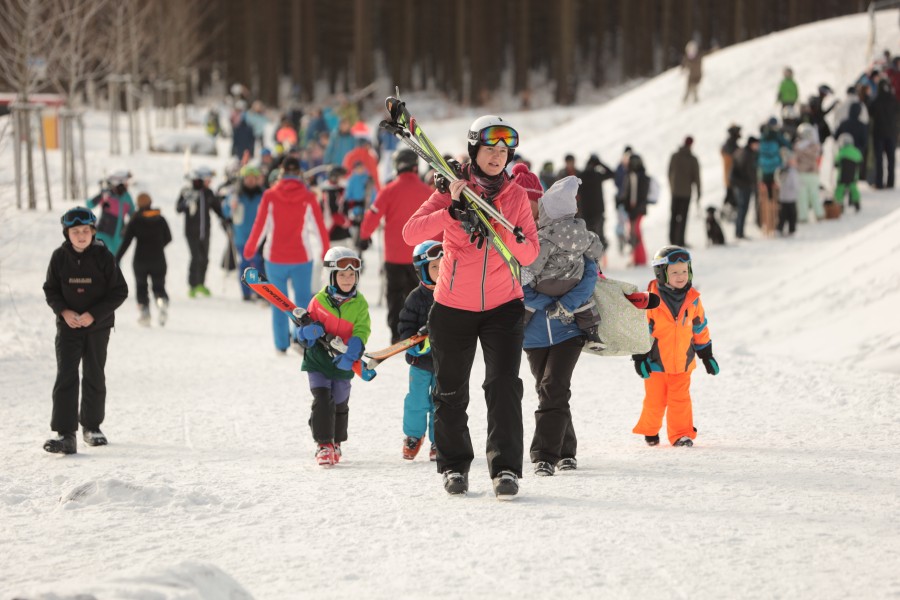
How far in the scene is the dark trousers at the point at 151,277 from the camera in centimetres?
1322

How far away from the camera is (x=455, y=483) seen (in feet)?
19.3

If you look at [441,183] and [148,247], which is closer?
[441,183]

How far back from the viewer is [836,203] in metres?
19.8

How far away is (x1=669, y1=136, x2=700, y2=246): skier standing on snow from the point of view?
61.7 feet

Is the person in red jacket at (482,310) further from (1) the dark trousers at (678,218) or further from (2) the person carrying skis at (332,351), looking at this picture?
→ (1) the dark trousers at (678,218)

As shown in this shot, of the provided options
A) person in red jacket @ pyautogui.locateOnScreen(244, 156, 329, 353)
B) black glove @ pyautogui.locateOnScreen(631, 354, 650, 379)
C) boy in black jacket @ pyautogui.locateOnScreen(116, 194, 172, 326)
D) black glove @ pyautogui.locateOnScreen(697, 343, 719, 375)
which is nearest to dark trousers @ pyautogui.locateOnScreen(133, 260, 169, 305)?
boy in black jacket @ pyautogui.locateOnScreen(116, 194, 172, 326)

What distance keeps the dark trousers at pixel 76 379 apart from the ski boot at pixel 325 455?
5.19ft

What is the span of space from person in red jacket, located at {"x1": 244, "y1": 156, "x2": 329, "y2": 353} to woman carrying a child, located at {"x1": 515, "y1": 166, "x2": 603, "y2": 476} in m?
4.84

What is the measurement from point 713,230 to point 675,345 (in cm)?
1219

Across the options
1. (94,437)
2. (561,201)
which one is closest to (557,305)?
(561,201)

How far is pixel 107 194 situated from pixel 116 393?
181 inches

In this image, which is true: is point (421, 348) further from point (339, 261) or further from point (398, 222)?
point (398, 222)

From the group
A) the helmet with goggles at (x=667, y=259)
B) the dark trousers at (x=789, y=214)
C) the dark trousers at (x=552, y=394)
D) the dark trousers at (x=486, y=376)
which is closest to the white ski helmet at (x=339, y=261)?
the dark trousers at (x=552, y=394)

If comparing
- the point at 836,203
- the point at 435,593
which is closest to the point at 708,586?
the point at 435,593
